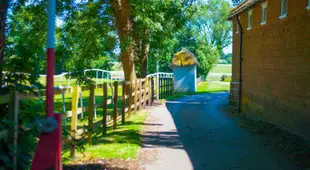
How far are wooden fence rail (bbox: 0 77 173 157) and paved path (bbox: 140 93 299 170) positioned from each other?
1.13m

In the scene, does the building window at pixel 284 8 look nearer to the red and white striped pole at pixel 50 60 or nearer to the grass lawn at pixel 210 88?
the red and white striped pole at pixel 50 60

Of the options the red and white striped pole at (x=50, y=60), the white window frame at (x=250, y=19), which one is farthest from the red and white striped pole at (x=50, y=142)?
the white window frame at (x=250, y=19)

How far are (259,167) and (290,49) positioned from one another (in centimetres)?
Result: 633

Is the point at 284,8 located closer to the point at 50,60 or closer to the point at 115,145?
the point at 115,145

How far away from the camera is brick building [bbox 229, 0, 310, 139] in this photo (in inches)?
466

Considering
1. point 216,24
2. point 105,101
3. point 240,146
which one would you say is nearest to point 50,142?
point 105,101

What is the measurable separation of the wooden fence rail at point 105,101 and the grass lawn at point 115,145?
23 centimetres

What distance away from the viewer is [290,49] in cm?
1308

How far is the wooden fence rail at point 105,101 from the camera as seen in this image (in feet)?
19.7

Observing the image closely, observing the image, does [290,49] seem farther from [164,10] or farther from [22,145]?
[22,145]

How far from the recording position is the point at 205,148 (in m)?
9.77

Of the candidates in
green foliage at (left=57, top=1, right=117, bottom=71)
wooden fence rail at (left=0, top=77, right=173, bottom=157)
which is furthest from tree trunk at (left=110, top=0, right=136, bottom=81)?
wooden fence rail at (left=0, top=77, right=173, bottom=157)

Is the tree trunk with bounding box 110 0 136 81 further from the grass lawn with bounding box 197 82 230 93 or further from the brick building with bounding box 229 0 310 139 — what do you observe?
the grass lawn with bounding box 197 82 230 93

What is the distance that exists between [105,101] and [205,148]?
2818mm
